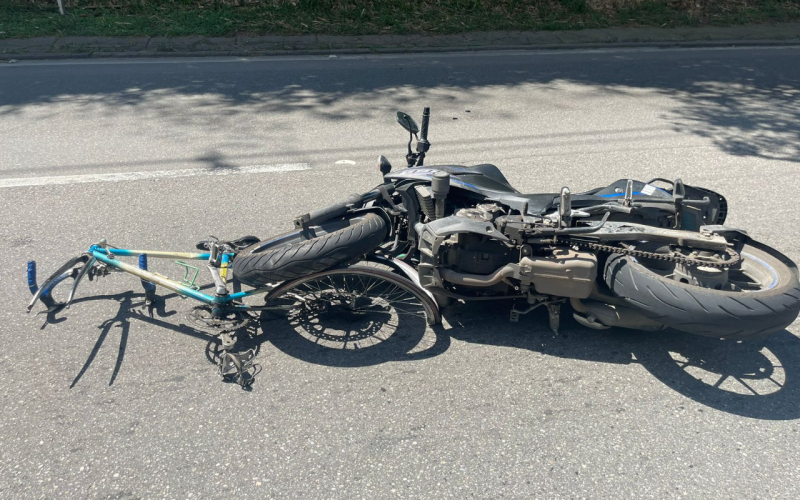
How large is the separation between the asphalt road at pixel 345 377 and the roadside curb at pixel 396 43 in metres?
4.26

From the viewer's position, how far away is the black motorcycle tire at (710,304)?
315cm

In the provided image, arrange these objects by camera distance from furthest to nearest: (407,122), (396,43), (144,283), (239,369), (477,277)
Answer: (396,43)
(407,122)
(144,283)
(477,277)
(239,369)

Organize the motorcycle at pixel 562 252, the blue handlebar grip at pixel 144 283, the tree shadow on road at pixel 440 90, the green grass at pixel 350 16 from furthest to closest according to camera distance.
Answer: the green grass at pixel 350 16
the tree shadow on road at pixel 440 90
the blue handlebar grip at pixel 144 283
the motorcycle at pixel 562 252

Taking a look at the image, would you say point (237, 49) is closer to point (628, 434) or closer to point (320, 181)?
point (320, 181)

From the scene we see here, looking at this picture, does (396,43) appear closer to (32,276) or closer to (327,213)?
(327,213)

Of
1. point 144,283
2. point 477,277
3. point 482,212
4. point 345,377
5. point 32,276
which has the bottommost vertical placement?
point 345,377

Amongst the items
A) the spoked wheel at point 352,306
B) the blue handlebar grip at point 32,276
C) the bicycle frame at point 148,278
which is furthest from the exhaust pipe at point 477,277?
the blue handlebar grip at point 32,276

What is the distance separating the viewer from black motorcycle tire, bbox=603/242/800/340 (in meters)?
3.15

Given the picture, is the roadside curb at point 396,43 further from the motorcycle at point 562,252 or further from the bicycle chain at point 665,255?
the bicycle chain at point 665,255

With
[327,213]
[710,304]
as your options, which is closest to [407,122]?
[327,213]

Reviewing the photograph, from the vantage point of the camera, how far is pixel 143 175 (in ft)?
20.4

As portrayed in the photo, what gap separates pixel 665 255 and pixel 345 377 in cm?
187

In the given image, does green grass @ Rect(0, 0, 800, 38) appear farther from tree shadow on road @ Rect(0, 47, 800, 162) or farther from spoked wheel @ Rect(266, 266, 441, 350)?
spoked wheel @ Rect(266, 266, 441, 350)

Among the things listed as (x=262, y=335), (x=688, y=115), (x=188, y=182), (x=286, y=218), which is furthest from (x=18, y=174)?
(x=688, y=115)
